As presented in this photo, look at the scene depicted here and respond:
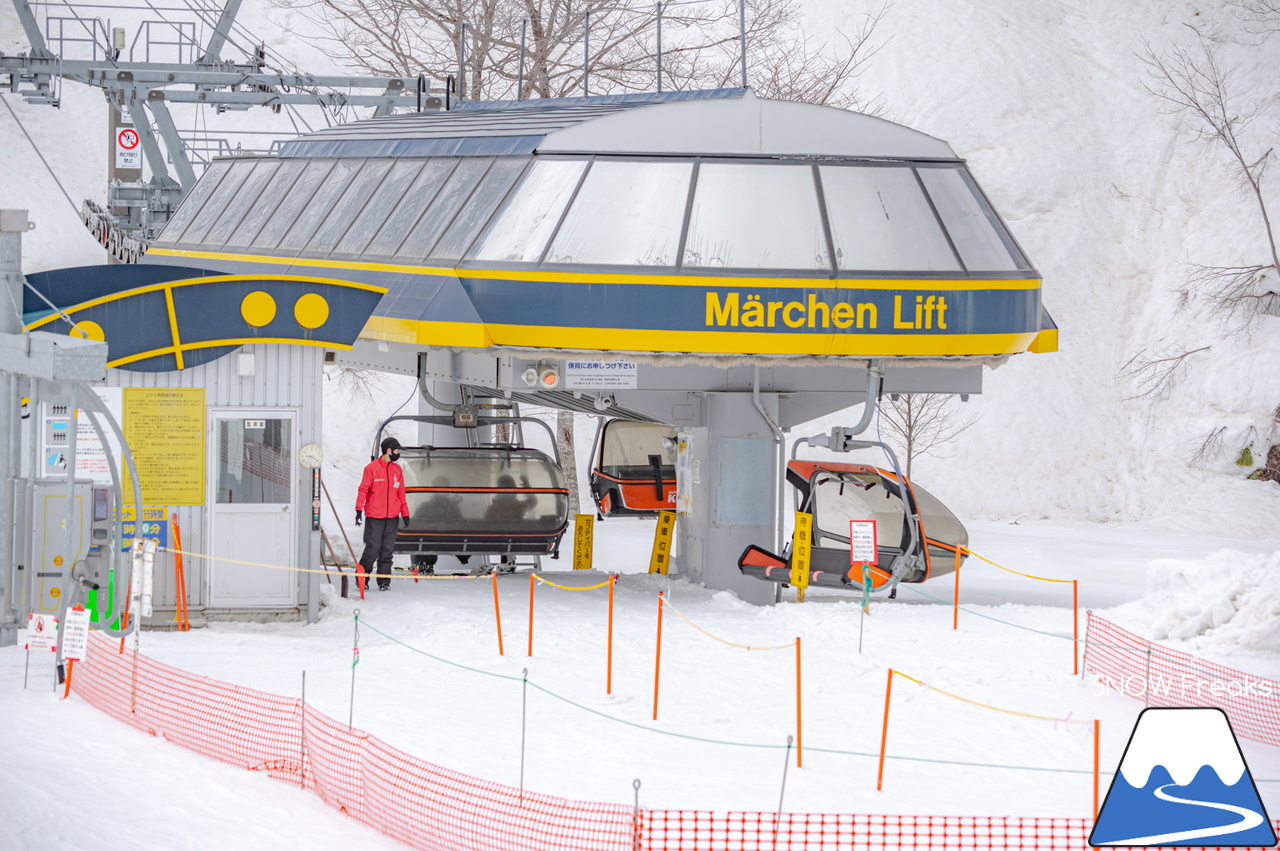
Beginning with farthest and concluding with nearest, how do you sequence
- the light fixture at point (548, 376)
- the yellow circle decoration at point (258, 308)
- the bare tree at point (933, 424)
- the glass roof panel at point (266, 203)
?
the bare tree at point (933, 424)
the glass roof panel at point (266, 203)
the light fixture at point (548, 376)
the yellow circle decoration at point (258, 308)

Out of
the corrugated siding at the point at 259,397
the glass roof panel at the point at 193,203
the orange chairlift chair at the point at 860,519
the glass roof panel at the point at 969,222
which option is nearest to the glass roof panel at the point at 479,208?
the corrugated siding at the point at 259,397

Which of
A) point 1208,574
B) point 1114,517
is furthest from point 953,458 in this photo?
point 1208,574

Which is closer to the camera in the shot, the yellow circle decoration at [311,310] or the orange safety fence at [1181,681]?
the orange safety fence at [1181,681]

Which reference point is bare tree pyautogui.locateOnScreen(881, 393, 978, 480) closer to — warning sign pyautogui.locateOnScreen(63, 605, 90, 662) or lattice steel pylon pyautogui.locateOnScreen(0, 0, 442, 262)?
lattice steel pylon pyautogui.locateOnScreen(0, 0, 442, 262)

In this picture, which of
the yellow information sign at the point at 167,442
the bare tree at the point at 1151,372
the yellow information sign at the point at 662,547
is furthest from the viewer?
the bare tree at the point at 1151,372

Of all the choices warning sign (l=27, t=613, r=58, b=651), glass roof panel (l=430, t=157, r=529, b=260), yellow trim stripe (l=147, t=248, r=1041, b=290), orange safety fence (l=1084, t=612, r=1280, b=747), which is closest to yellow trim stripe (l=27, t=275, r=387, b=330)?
yellow trim stripe (l=147, t=248, r=1041, b=290)

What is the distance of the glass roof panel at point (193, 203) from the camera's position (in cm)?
2264

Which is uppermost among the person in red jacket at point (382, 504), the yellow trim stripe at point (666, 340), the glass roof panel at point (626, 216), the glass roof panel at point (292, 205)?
the glass roof panel at point (292, 205)

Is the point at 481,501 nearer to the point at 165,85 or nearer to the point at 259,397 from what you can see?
the point at 259,397

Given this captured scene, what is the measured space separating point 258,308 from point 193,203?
1079 cm

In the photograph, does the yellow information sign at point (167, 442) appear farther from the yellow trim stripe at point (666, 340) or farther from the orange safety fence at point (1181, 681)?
the orange safety fence at point (1181, 681)

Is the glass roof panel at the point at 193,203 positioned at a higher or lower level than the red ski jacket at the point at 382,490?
higher

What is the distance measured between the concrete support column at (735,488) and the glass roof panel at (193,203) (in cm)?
1073

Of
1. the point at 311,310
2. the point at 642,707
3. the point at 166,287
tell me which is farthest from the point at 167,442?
the point at 642,707
